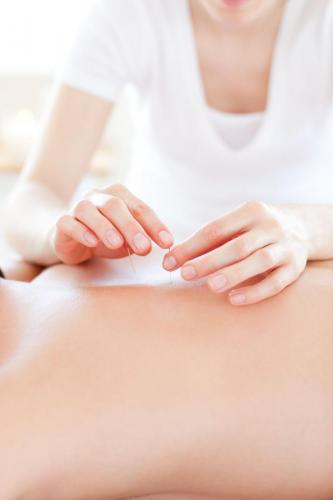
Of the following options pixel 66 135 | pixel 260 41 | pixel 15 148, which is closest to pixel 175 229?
pixel 66 135

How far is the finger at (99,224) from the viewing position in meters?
0.96

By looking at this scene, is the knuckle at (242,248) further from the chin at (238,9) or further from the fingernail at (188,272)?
the chin at (238,9)

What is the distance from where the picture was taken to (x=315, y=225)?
1.05 metres

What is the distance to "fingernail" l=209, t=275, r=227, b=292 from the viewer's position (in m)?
0.84

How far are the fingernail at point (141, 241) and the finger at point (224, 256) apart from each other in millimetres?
70

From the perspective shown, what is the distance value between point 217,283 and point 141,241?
5.4 inches

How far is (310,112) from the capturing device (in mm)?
1684

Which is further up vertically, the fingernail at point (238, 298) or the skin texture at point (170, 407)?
the fingernail at point (238, 298)

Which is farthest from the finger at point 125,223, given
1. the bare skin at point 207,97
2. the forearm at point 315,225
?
the bare skin at point 207,97

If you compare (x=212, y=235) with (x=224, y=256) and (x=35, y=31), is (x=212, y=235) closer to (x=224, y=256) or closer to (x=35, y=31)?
(x=224, y=256)

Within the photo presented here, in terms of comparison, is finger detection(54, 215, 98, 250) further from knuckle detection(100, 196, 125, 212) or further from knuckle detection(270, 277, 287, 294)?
knuckle detection(270, 277, 287, 294)

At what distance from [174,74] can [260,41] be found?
0.21 metres

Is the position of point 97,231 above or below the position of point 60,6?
below

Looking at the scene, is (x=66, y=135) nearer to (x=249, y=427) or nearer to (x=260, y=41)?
(x=260, y=41)
